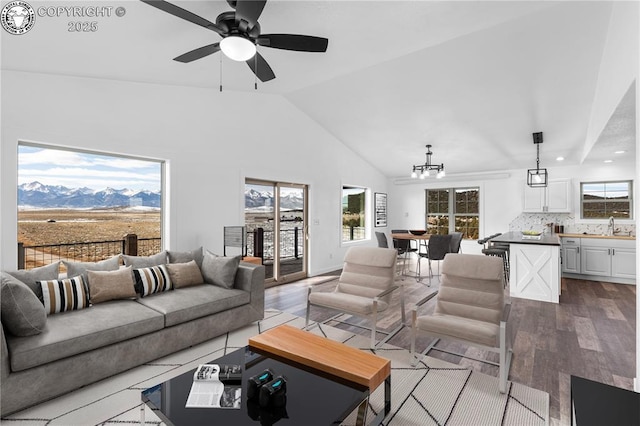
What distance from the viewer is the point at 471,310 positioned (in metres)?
2.92

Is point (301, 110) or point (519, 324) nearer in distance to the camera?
point (519, 324)

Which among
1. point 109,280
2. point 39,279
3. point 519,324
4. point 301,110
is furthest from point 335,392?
point 301,110

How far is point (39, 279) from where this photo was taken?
2695 mm

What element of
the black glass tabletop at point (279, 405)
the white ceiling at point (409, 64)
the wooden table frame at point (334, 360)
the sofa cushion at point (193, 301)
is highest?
the white ceiling at point (409, 64)

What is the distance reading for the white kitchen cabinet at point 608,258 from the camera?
220 inches

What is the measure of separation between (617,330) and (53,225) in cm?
641

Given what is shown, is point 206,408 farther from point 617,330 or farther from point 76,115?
point 617,330

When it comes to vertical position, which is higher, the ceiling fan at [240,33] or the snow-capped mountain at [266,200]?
the ceiling fan at [240,33]

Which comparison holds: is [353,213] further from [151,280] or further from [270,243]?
[151,280]

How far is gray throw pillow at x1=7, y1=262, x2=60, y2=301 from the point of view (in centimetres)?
259

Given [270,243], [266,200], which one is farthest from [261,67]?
[270,243]

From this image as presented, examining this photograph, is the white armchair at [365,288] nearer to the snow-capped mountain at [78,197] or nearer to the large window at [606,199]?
the snow-capped mountain at [78,197]

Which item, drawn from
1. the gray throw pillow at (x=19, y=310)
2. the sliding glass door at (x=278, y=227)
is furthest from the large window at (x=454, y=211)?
the gray throw pillow at (x=19, y=310)

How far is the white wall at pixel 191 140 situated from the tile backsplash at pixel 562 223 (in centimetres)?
427
